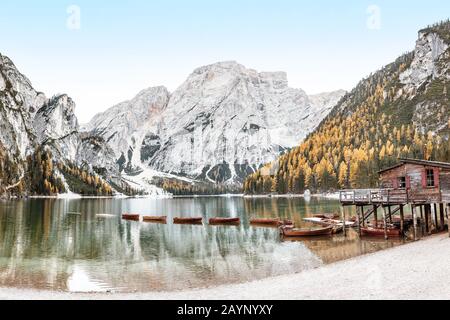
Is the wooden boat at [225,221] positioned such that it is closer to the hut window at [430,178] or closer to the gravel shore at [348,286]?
the hut window at [430,178]

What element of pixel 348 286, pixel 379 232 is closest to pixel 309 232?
pixel 379 232

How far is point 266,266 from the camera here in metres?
39.0

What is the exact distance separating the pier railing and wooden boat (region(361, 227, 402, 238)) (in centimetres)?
387

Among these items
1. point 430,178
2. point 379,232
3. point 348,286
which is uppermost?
point 430,178

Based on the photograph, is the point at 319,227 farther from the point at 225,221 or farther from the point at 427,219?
the point at 225,221

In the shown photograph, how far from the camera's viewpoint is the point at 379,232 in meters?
53.8

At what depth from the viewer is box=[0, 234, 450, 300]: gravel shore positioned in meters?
22.0

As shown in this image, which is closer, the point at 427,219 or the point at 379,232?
the point at 427,219

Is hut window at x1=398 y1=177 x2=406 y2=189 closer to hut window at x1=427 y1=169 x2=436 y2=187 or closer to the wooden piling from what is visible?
hut window at x1=427 y1=169 x2=436 y2=187

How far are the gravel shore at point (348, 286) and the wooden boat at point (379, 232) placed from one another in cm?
1975

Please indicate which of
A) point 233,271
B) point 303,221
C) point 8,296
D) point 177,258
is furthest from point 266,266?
point 303,221

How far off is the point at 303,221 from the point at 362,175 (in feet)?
391

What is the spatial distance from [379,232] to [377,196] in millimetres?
4765
